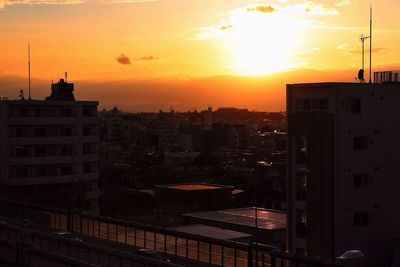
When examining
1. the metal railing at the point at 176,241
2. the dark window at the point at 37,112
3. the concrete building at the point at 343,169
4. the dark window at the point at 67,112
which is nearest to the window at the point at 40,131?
the dark window at the point at 37,112

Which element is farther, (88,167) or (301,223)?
(88,167)

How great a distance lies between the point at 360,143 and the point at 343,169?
1.20 meters

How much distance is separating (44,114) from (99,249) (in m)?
31.7

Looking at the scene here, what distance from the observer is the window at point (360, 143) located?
2097 centimetres

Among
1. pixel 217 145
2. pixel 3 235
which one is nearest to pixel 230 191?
pixel 3 235

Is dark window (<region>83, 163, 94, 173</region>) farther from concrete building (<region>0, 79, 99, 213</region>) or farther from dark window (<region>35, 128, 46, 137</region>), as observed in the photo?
dark window (<region>35, 128, 46, 137</region>)

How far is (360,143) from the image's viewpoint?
69.2ft

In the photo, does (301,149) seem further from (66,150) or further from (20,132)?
(20,132)

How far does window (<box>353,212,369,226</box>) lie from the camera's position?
68.5 ft

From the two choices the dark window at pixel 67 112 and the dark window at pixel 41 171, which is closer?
the dark window at pixel 41 171

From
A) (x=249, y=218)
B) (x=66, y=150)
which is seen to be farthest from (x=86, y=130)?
(x=249, y=218)

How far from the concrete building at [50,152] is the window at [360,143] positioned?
21.6 metres

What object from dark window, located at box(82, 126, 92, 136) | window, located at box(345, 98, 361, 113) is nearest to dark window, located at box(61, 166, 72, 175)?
dark window, located at box(82, 126, 92, 136)

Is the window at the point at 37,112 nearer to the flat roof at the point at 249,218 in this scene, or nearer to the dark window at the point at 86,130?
the dark window at the point at 86,130
